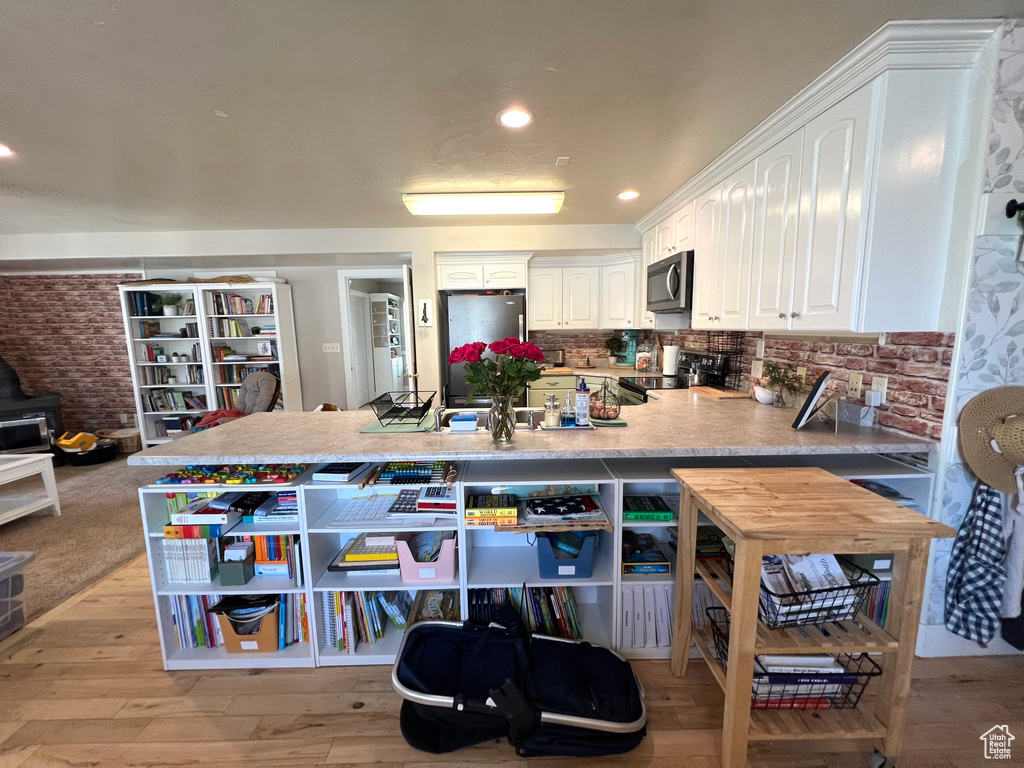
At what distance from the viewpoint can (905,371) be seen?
1.70m

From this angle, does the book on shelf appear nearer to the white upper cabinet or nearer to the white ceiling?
the white upper cabinet

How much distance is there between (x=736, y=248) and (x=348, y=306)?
4417 millimetres

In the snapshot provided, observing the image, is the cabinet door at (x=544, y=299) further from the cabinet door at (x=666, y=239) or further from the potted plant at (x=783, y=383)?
the potted plant at (x=783, y=383)

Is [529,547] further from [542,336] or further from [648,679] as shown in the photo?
[542,336]

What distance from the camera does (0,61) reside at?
137 centimetres

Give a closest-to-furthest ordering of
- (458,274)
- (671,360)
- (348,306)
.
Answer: (671,360)
(458,274)
(348,306)

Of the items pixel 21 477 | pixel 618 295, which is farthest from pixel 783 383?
Result: pixel 21 477

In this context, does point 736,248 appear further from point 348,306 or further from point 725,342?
point 348,306

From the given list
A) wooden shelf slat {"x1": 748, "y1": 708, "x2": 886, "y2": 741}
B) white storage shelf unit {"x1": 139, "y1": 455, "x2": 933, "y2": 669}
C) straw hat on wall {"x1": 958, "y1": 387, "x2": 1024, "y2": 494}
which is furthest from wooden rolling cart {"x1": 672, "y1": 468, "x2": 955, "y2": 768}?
straw hat on wall {"x1": 958, "y1": 387, "x2": 1024, "y2": 494}

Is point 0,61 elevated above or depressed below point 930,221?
above

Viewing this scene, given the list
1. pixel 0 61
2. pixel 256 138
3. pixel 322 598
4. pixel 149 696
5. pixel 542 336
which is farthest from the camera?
pixel 542 336

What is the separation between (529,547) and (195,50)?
2.24m

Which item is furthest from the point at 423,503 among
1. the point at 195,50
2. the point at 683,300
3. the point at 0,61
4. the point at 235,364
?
the point at 235,364

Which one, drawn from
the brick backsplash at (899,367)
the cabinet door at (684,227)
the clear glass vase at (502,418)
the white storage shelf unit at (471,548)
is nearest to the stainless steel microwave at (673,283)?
the cabinet door at (684,227)
